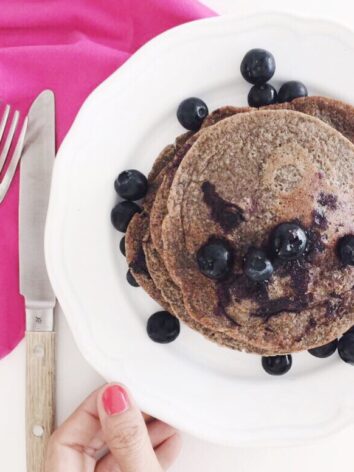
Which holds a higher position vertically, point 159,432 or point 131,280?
point 131,280

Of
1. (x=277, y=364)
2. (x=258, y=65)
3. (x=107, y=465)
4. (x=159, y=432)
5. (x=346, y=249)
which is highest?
(x=258, y=65)

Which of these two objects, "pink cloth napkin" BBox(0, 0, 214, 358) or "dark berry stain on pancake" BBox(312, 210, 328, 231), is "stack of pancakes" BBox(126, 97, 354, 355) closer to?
"dark berry stain on pancake" BBox(312, 210, 328, 231)

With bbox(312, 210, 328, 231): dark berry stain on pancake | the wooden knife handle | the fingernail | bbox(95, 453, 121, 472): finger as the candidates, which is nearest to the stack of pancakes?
bbox(312, 210, 328, 231): dark berry stain on pancake

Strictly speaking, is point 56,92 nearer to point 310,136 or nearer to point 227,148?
point 227,148

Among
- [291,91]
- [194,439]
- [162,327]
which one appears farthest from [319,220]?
[194,439]

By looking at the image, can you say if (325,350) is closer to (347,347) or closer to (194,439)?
(347,347)

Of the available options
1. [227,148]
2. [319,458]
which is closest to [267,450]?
[319,458]
